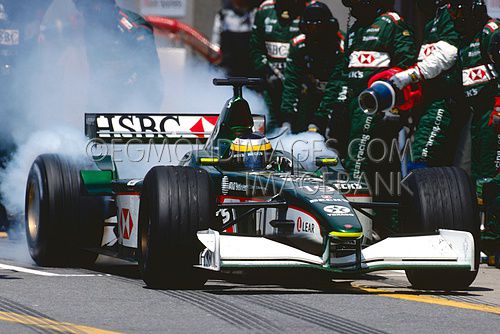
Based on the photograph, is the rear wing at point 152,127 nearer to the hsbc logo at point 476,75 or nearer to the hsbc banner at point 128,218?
the hsbc banner at point 128,218

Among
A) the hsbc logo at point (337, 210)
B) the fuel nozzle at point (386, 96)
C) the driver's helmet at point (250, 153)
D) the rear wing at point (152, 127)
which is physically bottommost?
the hsbc logo at point (337, 210)

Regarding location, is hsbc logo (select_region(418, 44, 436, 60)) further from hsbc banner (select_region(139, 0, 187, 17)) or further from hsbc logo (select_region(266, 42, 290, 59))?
hsbc banner (select_region(139, 0, 187, 17))

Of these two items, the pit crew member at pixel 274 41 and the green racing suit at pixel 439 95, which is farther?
the pit crew member at pixel 274 41

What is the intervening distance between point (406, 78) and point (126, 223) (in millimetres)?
2977

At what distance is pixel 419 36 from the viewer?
16484 mm

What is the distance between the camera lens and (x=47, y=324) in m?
7.23

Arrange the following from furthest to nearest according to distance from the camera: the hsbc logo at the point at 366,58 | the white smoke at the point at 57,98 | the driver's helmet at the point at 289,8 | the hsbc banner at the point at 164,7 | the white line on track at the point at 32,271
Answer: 1. the hsbc banner at the point at 164,7
2. the driver's helmet at the point at 289,8
3. the white smoke at the point at 57,98
4. the hsbc logo at the point at 366,58
5. the white line on track at the point at 32,271

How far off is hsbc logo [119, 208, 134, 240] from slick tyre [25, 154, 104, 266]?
1.42 ft

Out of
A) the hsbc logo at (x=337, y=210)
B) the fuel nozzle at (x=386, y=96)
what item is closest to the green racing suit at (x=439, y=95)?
the fuel nozzle at (x=386, y=96)

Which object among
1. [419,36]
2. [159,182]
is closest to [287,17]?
[419,36]

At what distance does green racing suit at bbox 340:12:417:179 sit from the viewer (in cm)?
1188

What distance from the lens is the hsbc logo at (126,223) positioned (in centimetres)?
982

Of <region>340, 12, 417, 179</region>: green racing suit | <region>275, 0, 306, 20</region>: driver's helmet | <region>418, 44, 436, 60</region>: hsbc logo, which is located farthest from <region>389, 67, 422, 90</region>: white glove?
<region>275, 0, 306, 20</region>: driver's helmet

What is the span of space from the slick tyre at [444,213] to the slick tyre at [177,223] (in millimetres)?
1385
